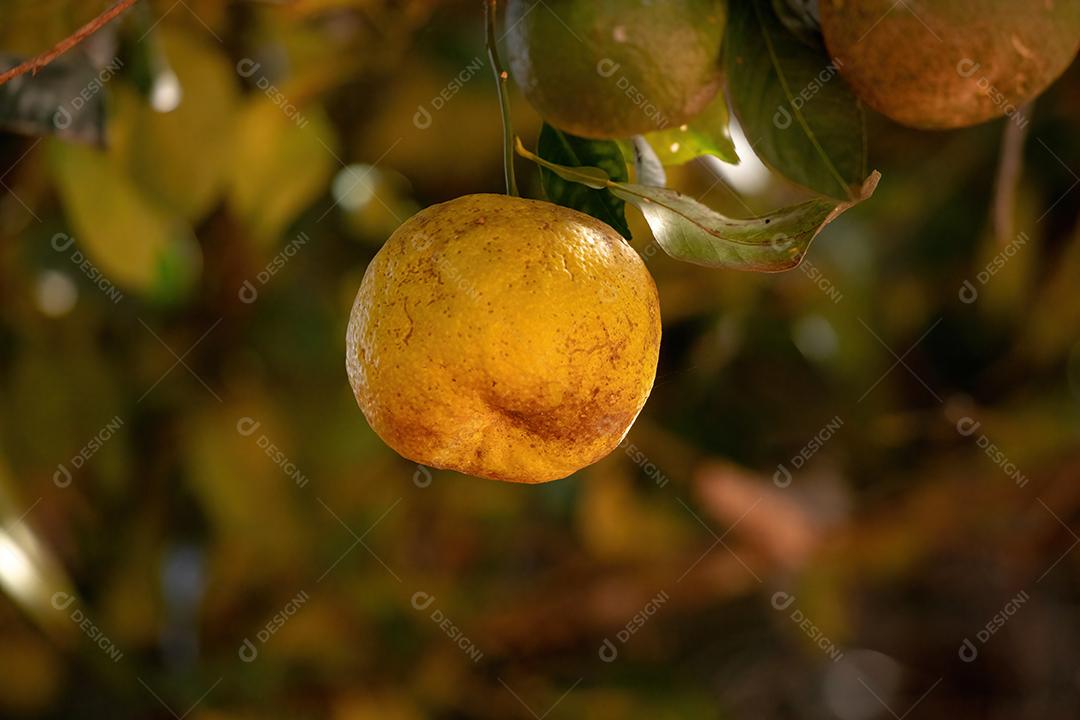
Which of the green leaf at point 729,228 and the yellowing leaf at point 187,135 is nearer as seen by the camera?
the green leaf at point 729,228

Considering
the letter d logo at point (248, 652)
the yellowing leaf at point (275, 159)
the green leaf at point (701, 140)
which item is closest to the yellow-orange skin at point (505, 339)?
the green leaf at point (701, 140)

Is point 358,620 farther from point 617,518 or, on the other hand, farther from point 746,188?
point 746,188

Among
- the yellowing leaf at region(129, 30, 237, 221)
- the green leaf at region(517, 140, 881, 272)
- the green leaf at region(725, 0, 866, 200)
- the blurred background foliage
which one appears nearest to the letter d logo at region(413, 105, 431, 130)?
the blurred background foliage

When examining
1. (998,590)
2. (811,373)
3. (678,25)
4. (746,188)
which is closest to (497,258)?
(678,25)

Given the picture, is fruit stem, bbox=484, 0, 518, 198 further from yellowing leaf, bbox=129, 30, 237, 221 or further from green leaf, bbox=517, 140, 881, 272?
yellowing leaf, bbox=129, 30, 237, 221

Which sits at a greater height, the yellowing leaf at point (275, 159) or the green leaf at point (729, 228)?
the green leaf at point (729, 228)

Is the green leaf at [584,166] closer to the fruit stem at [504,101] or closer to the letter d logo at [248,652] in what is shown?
the fruit stem at [504,101]
